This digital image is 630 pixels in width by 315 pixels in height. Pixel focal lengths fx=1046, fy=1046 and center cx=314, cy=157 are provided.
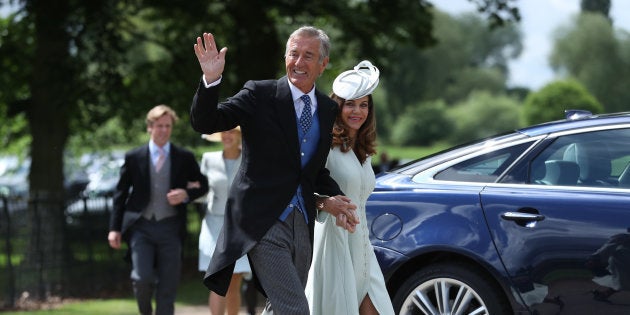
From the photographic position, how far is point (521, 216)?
19.2 ft

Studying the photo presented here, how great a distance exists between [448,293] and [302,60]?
1962 millimetres

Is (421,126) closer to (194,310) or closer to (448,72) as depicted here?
(448,72)

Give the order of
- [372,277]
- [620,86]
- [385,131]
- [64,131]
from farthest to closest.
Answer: [385,131], [620,86], [64,131], [372,277]

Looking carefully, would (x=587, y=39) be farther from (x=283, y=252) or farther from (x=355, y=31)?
(x=283, y=252)

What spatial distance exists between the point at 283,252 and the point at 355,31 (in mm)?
11552

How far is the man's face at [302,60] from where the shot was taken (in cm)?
473

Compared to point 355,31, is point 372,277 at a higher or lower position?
lower

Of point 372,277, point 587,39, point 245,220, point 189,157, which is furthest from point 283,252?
point 587,39

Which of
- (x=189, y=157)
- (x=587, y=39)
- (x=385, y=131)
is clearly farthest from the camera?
(x=385, y=131)

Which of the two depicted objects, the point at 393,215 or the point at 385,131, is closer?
the point at 393,215

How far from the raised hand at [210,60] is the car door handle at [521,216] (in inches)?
87.6

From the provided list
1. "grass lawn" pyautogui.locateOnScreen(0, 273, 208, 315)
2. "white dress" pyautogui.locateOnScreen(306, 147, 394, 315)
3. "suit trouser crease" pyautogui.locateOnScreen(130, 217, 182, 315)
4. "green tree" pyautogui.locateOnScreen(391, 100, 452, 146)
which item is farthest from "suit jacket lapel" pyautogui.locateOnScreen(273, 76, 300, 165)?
"green tree" pyautogui.locateOnScreen(391, 100, 452, 146)

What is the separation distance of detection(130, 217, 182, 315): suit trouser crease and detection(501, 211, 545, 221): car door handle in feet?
9.16

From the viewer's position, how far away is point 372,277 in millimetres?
5605
